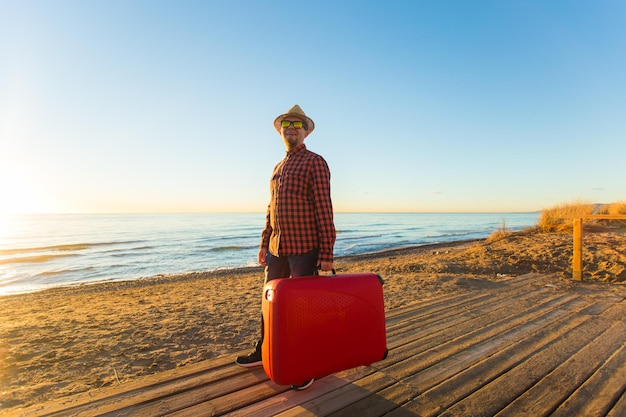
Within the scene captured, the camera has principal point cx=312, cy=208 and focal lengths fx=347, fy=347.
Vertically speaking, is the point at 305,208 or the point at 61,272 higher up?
the point at 305,208

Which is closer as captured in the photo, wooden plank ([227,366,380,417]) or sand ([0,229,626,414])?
wooden plank ([227,366,380,417])

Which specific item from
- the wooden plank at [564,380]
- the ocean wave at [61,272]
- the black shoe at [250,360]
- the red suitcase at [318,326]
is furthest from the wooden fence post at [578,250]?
the ocean wave at [61,272]

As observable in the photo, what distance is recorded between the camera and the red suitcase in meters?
2.01

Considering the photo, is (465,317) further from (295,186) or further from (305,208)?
(295,186)

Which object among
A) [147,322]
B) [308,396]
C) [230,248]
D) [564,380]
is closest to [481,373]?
[564,380]

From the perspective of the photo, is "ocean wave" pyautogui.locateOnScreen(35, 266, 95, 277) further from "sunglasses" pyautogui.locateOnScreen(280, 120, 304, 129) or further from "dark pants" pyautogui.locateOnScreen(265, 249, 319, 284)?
"sunglasses" pyautogui.locateOnScreen(280, 120, 304, 129)

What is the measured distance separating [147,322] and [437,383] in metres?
4.11

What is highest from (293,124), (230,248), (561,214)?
(293,124)

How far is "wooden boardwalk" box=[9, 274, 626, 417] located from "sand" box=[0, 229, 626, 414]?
1.99 ft

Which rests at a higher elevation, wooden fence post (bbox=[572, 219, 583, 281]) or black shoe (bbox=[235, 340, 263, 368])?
wooden fence post (bbox=[572, 219, 583, 281])

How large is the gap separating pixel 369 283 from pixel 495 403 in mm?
1015

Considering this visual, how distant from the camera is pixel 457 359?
9.00 feet

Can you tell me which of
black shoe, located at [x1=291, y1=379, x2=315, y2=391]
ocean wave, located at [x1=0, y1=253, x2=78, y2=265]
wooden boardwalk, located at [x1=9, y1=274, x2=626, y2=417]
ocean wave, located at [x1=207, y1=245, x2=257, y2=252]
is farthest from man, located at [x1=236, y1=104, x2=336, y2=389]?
ocean wave, located at [x1=0, y1=253, x2=78, y2=265]

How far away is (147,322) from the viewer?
193 inches
